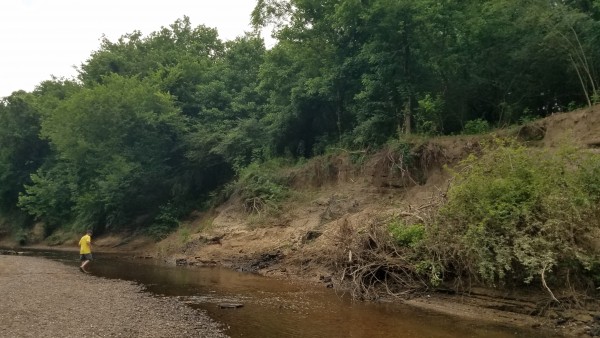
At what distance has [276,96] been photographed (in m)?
35.0

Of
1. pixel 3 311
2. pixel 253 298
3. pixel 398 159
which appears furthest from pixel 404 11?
pixel 3 311

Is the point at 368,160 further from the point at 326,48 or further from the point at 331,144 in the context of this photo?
the point at 326,48

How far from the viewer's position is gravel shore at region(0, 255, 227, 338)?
443 inches

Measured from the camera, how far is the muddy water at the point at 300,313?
39.5ft

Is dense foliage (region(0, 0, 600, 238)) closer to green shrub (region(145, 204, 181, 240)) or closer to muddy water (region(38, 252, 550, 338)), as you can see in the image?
green shrub (region(145, 204, 181, 240))

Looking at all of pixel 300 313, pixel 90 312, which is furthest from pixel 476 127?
pixel 90 312

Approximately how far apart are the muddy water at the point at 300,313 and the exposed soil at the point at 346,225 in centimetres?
119

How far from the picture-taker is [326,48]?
3180 centimetres

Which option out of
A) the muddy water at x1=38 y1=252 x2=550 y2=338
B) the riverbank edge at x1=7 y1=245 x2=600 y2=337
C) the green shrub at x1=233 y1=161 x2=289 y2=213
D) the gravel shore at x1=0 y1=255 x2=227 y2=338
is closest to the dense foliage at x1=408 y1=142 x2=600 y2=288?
the riverbank edge at x1=7 y1=245 x2=600 y2=337

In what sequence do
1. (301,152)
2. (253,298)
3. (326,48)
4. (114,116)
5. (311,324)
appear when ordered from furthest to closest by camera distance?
(114,116), (301,152), (326,48), (253,298), (311,324)

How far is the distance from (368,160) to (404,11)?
827cm

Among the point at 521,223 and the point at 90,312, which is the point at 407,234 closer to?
the point at 521,223

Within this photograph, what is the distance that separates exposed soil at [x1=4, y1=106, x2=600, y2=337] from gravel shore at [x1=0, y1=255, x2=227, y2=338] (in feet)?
23.1

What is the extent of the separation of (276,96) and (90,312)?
2398 centimetres
